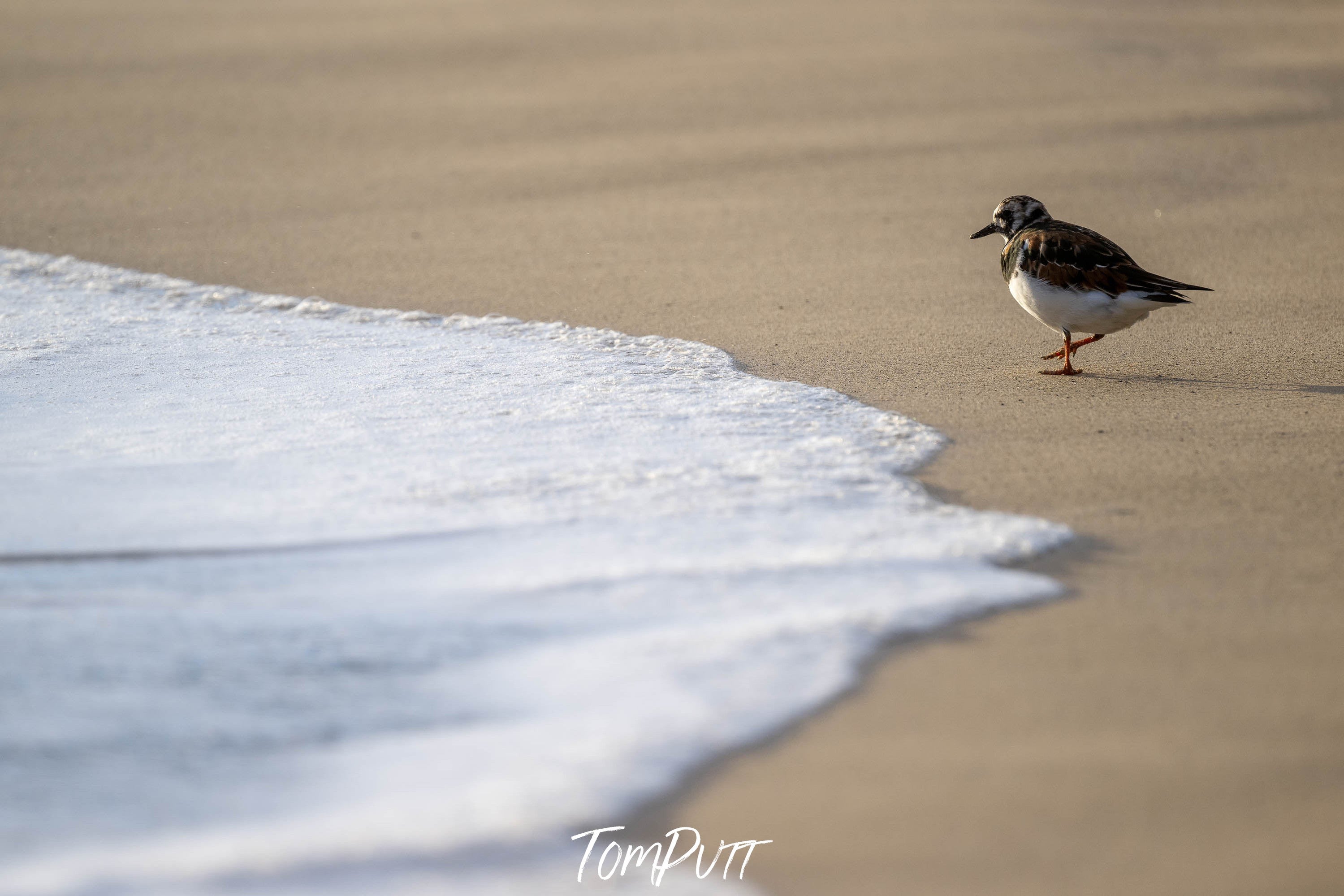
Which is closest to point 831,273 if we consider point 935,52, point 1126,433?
point 1126,433

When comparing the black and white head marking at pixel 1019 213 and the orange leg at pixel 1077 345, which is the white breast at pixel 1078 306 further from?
the black and white head marking at pixel 1019 213

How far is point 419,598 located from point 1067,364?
7.75 ft

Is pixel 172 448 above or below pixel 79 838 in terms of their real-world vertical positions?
above

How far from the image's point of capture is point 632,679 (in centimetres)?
235

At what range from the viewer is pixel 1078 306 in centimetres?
404

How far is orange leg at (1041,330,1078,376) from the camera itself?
415 cm

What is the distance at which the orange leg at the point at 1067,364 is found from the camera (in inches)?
163

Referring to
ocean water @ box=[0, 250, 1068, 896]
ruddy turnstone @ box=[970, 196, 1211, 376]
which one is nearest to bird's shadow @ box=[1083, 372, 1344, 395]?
ruddy turnstone @ box=[970, 196, 1211, 376]

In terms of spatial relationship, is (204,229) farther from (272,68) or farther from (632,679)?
(632,679)

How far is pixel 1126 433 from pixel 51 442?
2.85m

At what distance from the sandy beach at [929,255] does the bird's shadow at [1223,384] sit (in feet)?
0.08

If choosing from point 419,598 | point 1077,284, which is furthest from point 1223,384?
point 419,598

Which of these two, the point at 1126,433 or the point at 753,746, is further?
the point at 1126,433

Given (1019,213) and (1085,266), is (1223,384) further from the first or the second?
(1019,213)
